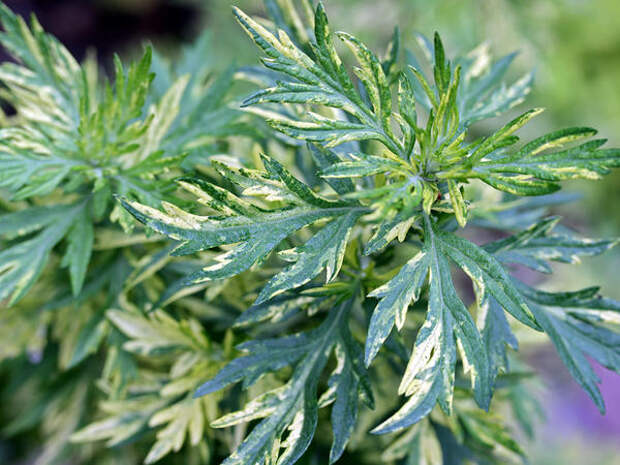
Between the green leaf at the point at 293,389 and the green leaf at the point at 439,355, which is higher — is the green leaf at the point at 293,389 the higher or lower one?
the lower one

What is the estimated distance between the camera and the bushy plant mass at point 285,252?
1.91ft

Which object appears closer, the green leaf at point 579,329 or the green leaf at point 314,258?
the green leaf at point 314,258

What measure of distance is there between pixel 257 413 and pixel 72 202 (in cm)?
Answer: 40

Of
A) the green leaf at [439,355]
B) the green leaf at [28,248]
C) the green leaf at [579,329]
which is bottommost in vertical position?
the green leaf at [28,248]

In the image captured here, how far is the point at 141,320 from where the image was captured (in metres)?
0.80

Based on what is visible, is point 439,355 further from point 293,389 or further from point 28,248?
point 28,248

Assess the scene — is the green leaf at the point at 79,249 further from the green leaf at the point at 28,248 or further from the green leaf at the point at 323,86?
the green leaf at the point at 323,86

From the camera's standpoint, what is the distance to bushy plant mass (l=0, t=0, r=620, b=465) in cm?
58

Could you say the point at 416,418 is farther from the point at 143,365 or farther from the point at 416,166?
the point at 143,365

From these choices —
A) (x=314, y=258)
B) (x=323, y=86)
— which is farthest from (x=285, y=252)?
(x=323, y=86)

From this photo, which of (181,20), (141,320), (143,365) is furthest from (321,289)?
(181,20)

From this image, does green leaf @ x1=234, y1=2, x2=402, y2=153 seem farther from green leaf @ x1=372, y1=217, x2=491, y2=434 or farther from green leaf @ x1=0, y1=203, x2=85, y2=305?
green leaf @ x1=0, y1=203, x2=85, y2=305

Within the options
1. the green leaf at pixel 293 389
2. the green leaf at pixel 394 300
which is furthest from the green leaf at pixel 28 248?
the green leaf at pixel 394 300

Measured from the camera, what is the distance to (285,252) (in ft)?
1.90
